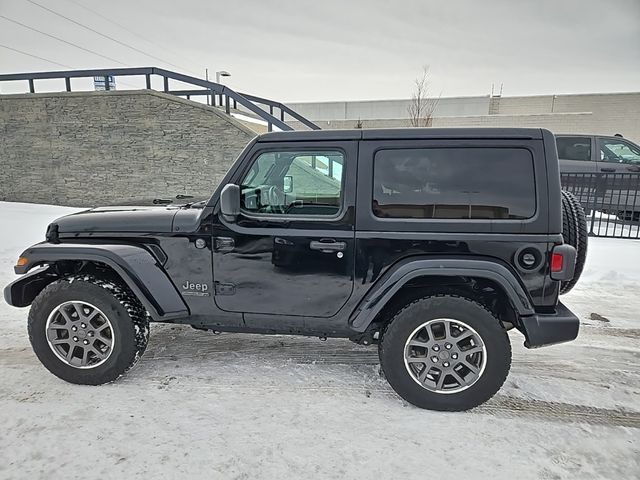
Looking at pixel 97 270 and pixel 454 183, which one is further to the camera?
pixel 97 270

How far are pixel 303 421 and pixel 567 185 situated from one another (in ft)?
28.5

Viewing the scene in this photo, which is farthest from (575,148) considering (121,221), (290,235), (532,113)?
(532,113)

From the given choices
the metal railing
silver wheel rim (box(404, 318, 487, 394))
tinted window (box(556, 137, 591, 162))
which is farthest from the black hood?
tinted window (box(556, 137, 591, 162))

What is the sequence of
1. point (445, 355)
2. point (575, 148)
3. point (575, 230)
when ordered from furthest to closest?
point (575, 148), point (575, 230), point (445, 355)

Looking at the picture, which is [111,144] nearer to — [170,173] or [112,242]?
[170,173]

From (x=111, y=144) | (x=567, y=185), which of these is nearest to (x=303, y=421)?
(x=567, y=185)

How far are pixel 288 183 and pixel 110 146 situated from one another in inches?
456

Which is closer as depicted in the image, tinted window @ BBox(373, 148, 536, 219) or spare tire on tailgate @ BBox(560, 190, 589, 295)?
tinted window @ BBox(373, 148, 536, 219)

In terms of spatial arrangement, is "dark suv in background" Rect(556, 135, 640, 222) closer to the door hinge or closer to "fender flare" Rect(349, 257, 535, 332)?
"fender flare" Rect(349, 257, 535, 332)

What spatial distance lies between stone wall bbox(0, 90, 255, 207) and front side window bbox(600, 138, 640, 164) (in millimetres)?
8814

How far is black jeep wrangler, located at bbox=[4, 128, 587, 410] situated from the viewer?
263 cm

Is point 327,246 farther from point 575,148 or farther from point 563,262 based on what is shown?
point 575,148

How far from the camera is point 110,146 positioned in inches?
490

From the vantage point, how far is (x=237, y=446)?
7.80 feet
